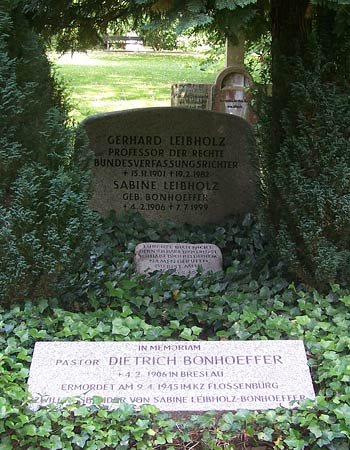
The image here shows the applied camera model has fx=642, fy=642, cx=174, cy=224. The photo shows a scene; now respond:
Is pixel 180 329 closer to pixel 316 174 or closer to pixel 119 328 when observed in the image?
pixel 119 328

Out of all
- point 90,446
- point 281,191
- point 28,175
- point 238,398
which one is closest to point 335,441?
point 238,398

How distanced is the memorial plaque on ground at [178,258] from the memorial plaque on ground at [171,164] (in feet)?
2.75

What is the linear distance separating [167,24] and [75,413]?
6.56 feet

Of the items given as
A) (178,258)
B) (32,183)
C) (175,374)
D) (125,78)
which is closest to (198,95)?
(178,258)

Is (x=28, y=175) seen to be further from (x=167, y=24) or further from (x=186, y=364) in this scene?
(x=186, y=364)

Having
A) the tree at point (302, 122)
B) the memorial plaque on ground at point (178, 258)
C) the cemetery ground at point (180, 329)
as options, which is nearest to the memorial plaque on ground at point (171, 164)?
the cemetery ground at point (180, 329)

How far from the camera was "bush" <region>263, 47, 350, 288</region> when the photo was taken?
156 inches

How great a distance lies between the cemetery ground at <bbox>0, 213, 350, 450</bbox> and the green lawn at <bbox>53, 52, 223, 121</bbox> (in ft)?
18.9

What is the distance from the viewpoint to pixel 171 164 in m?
5.86

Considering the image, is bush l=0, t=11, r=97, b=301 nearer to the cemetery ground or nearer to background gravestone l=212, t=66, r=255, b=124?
the cemetery ground

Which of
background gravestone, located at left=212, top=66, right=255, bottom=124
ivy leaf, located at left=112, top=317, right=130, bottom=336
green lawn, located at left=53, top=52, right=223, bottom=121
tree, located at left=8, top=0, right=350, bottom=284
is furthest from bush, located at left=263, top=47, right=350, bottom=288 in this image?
green lawn, located at left=53, top=52, right=223, bottom=121

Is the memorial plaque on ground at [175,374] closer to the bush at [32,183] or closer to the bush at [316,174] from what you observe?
the bush at [32,183]

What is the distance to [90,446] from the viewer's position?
2.97 meters

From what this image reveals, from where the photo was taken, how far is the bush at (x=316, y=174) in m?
3.97
